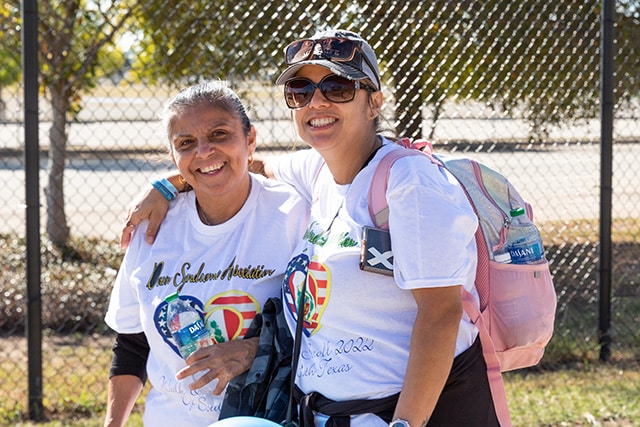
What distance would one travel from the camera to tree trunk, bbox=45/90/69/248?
794cm

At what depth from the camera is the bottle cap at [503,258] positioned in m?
2.19

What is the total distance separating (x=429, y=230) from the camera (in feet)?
6.51

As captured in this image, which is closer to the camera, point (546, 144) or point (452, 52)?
point (452, 52)

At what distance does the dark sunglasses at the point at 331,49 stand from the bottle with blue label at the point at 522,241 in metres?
0.59

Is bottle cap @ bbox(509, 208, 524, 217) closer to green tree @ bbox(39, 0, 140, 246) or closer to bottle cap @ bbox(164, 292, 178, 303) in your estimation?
bottle cap @ bbox(164, 292, 178, 303)

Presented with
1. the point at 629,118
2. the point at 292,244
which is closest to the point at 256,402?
the point at 292,244

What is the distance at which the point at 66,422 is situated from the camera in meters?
4.99

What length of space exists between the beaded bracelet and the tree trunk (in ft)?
17.6

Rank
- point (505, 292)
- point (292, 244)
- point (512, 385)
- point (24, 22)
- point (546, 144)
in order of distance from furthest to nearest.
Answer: point (546, 144)
point (512, 385)
point (24, 22)
point (292, 244)
point (505, 292)

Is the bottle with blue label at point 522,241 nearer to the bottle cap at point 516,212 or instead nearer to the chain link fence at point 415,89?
the bottle cap at point 516,212

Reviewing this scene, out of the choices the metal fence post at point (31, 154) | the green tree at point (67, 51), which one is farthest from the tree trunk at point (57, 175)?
the metal fence post at point (31, 154)

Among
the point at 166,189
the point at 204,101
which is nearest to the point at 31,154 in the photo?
the point at 166,189

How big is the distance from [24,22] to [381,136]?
2989 millimetres

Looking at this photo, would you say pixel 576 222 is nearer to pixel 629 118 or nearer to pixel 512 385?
pixel 629 118
